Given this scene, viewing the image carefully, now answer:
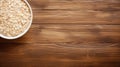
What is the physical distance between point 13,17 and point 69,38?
466 millimetres

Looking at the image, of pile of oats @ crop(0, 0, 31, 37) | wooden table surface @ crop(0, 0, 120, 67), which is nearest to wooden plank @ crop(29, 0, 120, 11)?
wooden table surface @ crop(0, 0, 120, 67)

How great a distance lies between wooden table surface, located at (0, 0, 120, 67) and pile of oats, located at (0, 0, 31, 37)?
13 centimetres

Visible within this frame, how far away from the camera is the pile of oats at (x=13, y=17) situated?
136cm

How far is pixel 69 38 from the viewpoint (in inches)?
59.4

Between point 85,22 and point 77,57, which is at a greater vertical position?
point 85,22

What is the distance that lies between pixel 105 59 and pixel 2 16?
853 millimetres

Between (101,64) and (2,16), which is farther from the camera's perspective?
(101,64)

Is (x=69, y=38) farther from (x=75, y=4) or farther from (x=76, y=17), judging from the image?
(x=75, y=4)

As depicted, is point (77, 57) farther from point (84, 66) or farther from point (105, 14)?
point (105, 14)

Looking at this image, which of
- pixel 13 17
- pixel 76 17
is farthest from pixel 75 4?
pixel 13 17

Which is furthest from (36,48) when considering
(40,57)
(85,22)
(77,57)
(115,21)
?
(115,21)

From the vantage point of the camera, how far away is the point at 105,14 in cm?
156

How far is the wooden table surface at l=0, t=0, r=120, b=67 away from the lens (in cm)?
146

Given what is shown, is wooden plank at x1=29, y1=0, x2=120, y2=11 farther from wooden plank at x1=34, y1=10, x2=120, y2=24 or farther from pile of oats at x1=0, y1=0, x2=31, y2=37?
pile of oats at x1=0, y1=0, x2=31, y2=37
